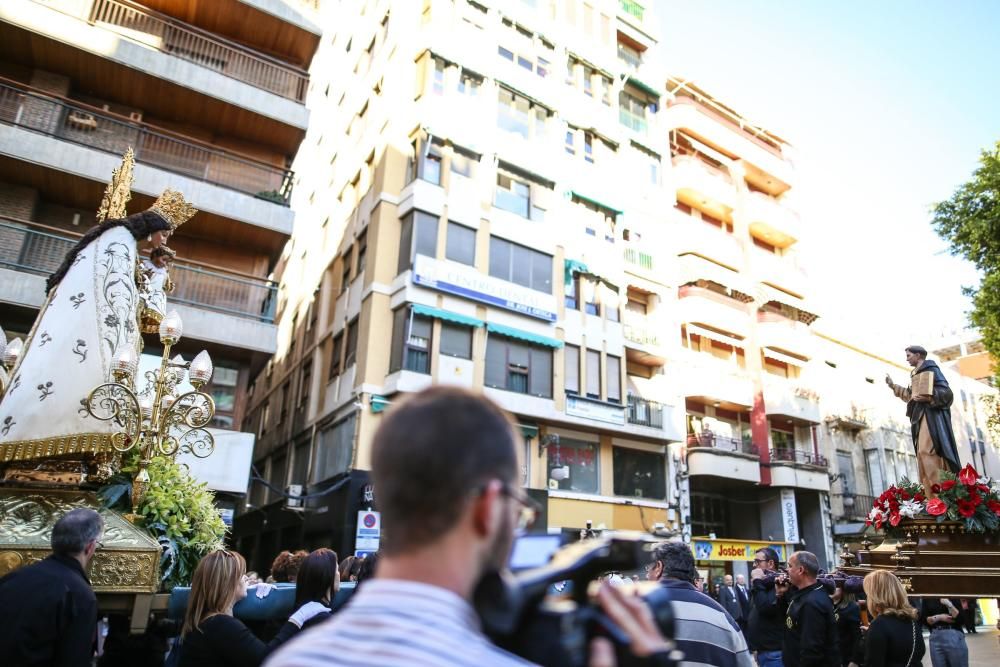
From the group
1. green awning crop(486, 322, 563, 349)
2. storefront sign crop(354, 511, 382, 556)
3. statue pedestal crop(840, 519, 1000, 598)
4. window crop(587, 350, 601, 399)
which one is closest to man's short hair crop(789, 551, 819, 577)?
statue pedestal crop(840, 519, 1000, 598)

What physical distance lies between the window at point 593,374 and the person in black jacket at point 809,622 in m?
17.9

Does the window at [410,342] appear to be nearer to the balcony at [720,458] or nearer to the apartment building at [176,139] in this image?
the apartment building at [176,139]

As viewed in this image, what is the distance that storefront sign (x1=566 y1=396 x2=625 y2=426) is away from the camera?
2330 centimetres

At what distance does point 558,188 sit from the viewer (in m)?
25.9

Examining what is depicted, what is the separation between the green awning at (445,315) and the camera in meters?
20.8

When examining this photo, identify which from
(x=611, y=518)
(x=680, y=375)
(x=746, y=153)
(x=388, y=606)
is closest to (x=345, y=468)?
(x=611, y=518)

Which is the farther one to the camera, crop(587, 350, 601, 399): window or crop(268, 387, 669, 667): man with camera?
crop(587, 350, 601, 399): window

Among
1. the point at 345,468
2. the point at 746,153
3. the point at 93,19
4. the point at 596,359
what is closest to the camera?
the point at 93,19

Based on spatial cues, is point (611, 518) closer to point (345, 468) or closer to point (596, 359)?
point (596, 359)

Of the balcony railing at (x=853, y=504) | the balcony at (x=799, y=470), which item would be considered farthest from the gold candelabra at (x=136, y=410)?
the balcony railing at (x=853, y=504)

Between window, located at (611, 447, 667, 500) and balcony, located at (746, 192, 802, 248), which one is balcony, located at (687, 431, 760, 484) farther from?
balcony, located at (746, 192, 802, 248)

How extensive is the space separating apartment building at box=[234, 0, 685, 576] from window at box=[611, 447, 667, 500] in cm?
9

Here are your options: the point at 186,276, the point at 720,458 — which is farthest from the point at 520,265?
the point at 720,458

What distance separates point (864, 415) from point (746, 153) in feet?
52.0
